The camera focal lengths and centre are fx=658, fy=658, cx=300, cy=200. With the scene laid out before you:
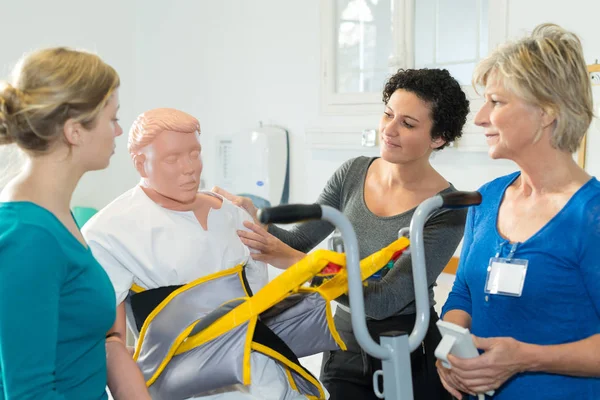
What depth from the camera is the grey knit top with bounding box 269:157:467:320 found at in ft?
5.28

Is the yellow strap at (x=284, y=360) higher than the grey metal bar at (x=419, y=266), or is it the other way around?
the grey metal bar at (x=419, y=266)

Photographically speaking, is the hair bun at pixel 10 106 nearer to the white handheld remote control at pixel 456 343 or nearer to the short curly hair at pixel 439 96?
the white handheld remote control at pixel 456 343

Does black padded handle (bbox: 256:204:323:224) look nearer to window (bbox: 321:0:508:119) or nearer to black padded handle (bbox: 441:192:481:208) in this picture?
black padded handle (bbox: 441:192:481:208)

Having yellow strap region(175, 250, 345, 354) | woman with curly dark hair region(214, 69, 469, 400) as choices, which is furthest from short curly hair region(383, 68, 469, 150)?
yellow strap region(175, 250, 345, 354)

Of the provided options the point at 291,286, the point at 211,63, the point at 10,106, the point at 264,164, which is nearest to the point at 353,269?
the point at 291,286

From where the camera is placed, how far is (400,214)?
170 centimetres

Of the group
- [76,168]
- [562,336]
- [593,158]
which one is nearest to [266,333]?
[76,168]

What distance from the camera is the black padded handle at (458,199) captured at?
1213 mm

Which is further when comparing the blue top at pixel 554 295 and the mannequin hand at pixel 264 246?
the mannequin hand at pixel 264 246

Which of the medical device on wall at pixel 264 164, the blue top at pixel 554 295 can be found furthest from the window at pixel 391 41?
the blue top at pixel 554 295

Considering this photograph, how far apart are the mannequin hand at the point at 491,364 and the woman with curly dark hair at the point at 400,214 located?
13.4 inches

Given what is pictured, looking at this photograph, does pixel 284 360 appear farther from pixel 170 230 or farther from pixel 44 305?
pixel 44 305

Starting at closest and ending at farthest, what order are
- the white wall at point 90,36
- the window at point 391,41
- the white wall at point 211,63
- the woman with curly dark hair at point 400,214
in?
the woman with curly dark hair at point 400,214 < the window at point 391,41 < the white wall at point 211,63 < the white wall at point 90,36

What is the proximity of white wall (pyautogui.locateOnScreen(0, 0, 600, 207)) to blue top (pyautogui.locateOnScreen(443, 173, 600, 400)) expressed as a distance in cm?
135
